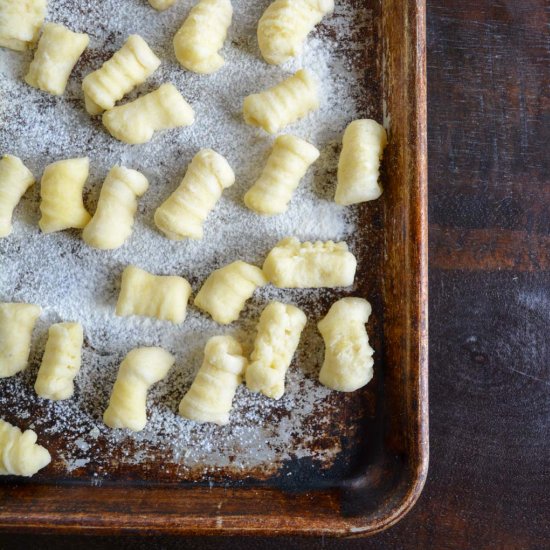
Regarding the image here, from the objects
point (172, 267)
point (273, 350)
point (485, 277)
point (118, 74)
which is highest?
point (118, 74)

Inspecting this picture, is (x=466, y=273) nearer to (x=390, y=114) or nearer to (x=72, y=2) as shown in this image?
(x=390, y=114)

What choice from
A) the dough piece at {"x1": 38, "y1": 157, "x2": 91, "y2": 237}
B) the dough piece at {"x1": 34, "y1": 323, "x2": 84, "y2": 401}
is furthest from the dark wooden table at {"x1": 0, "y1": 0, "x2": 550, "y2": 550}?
the dough piece at {"x1": 38, "y1": 157, "x2": 91, "y2": 237}

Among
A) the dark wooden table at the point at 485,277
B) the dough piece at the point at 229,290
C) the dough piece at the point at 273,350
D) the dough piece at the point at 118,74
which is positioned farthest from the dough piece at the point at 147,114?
the dark wooden table at the point at 485,277

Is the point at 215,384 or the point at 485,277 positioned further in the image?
the point at 485,277

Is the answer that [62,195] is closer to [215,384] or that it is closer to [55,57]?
[55,57]

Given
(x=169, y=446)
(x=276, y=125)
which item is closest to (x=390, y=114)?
(x=276, y=125)

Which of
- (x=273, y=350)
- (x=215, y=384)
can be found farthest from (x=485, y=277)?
(x=215, y=384)
